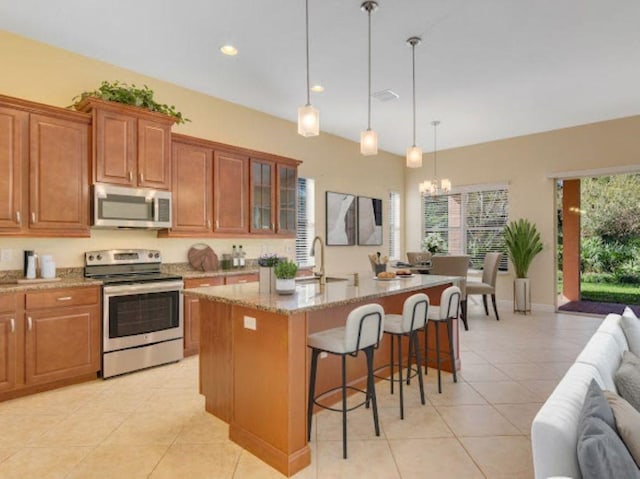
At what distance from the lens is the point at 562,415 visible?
1.21 metres

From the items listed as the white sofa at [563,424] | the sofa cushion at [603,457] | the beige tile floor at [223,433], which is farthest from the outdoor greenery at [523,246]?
the sofa cushion at [603,457]

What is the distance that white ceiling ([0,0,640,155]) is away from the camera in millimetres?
3125

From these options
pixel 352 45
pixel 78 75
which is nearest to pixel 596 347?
pixel 352 45

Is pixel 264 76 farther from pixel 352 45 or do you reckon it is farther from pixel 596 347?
pixel 596 347

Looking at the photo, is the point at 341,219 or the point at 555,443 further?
the point at 341,219

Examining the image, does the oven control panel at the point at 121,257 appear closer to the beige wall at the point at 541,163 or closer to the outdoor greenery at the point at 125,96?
the outdoor greenery at the point at 125,96

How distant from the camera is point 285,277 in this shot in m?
2.53

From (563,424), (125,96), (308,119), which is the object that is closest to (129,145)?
(125,96)

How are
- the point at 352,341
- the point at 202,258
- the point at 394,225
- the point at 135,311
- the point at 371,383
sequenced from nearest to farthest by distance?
the point at 352,341 < the point at 371,383 < the point at 135,311 < the point at 202,258 < the point at 394,225

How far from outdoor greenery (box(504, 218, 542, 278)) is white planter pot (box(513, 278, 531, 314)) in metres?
0.13

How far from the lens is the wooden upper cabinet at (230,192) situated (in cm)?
459

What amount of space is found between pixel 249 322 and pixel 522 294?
573cm

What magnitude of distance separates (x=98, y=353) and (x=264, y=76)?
3.32 metres

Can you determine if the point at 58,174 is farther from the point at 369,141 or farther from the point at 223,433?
the point at 369,141
